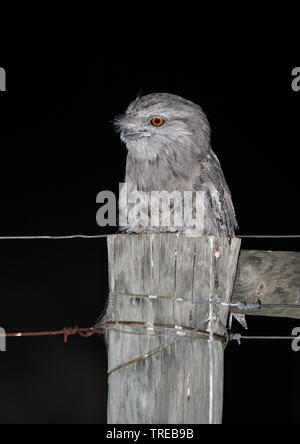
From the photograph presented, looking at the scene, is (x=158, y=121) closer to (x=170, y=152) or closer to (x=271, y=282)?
(x=170, y=152)

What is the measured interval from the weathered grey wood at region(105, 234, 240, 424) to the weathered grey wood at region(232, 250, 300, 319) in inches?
8.2

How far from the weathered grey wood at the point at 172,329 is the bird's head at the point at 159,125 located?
117 centimetres

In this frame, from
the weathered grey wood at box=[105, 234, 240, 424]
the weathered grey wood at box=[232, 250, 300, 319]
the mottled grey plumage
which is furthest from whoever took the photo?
the mottled grey plumage

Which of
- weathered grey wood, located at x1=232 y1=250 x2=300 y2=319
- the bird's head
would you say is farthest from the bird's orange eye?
weathered grey wood, located at x1=232 y1=250 x2=300 y2=319

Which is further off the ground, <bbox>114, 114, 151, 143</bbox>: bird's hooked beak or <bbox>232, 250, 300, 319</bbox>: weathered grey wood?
<bbox>114, 114, 151, 143</bbox>: bird's hooked beak

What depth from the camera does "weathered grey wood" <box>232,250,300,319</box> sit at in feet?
6.13

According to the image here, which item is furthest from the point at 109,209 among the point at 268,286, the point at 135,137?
the point at 268,286

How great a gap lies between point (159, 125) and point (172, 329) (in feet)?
4.67

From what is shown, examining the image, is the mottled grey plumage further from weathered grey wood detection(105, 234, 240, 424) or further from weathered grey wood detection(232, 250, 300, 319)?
weathered grey wood detection(105, 234, 240, 424)

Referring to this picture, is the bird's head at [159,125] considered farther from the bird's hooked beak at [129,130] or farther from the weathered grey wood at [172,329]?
the weathered grey wood at [172,329]

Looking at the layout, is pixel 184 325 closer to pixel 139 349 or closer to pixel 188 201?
pixel 139 349

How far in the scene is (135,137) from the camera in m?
2.74

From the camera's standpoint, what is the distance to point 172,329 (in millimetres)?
1641

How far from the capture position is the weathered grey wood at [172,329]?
63.7 inches
